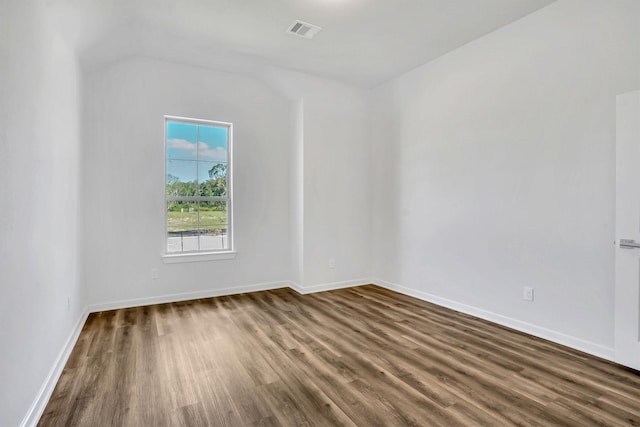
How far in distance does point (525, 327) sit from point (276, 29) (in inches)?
144

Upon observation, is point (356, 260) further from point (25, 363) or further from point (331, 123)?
point (25, 363)

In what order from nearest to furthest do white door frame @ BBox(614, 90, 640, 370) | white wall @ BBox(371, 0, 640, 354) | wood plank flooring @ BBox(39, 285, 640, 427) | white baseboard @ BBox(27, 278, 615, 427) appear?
wood plank flooring @ BBox(39, 285, 640, 427), white baseboard @ BBox(27, 278, 615, 427), white door frame @ BBox(614, 90, 640, 370), white wall @ BBox(371, 0, 640, 354)

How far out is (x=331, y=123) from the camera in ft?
15.6

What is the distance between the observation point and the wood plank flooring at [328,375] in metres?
1.89

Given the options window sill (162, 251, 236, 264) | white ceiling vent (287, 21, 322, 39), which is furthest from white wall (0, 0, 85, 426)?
white ceiling vent (287, 21, 322, 39)

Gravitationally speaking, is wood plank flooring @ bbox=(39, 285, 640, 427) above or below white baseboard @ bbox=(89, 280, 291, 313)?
below

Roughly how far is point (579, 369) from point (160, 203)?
14.1ft

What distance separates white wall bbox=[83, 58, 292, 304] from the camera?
12.2 feet

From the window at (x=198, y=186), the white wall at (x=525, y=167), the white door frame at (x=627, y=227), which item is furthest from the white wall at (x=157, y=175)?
the white door frame at (x=627, y=227)

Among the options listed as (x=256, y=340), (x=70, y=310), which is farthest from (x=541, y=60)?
(x=70, y=310)

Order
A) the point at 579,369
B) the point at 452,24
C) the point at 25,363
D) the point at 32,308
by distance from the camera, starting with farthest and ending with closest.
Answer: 1. the point at 452,24
2. the point at 579,369
3. the point at 32,308
4. the point at 25,363

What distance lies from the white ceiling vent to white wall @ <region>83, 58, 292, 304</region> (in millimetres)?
1394

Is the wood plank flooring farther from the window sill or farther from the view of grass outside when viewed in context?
the view of grass outside

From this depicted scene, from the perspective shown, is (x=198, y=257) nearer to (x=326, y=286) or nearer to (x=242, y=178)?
(x=242, y=178)
